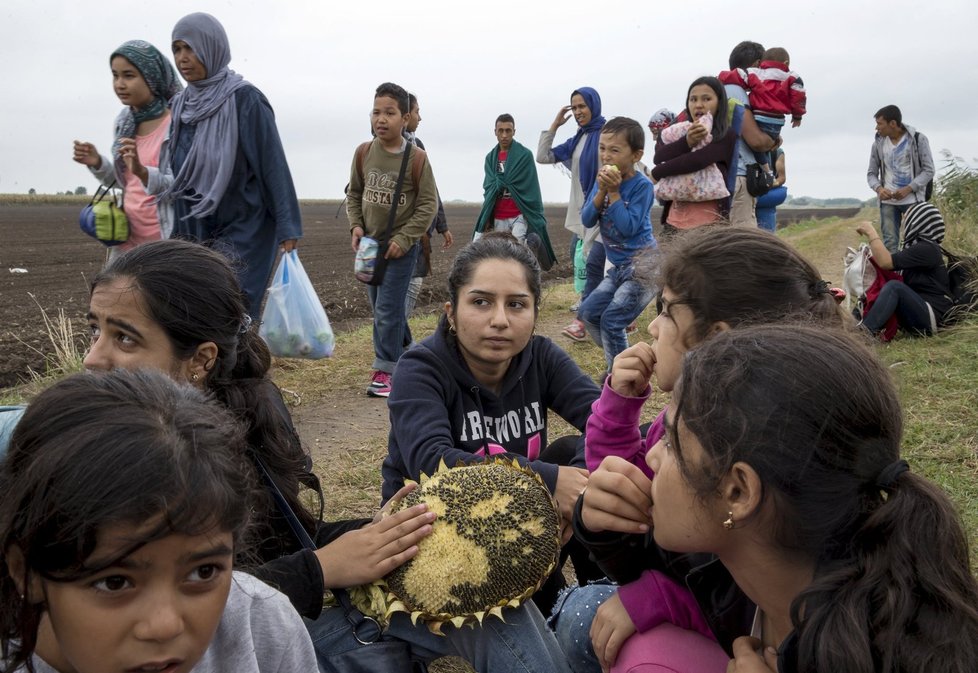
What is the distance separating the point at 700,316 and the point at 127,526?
60.7 inches

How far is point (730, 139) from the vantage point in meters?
5.77

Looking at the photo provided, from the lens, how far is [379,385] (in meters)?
5.75

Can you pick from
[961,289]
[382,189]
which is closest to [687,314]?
[382,189]

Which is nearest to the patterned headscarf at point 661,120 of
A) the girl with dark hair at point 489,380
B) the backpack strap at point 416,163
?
the backpack strap at point 416,163

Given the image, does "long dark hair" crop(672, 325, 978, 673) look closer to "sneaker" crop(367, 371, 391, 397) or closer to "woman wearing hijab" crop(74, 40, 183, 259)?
"woman wearing hijab" crop(74, 40, 183, 259)

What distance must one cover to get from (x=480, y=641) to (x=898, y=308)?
5.67 meters

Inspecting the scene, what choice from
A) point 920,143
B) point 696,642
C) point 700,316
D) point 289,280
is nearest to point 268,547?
point 696,642

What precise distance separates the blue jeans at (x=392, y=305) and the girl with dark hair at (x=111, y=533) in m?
4.10

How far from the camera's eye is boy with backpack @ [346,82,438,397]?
5.43 m

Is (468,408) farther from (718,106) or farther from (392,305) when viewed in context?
(718,106)

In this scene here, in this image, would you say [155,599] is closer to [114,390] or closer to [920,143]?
[114,390]

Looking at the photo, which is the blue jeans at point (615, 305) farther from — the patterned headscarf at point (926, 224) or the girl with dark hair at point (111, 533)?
the girl with dark hair at point (111, 533)

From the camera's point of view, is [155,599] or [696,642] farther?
[696,642]

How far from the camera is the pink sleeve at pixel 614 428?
7.61 feet
